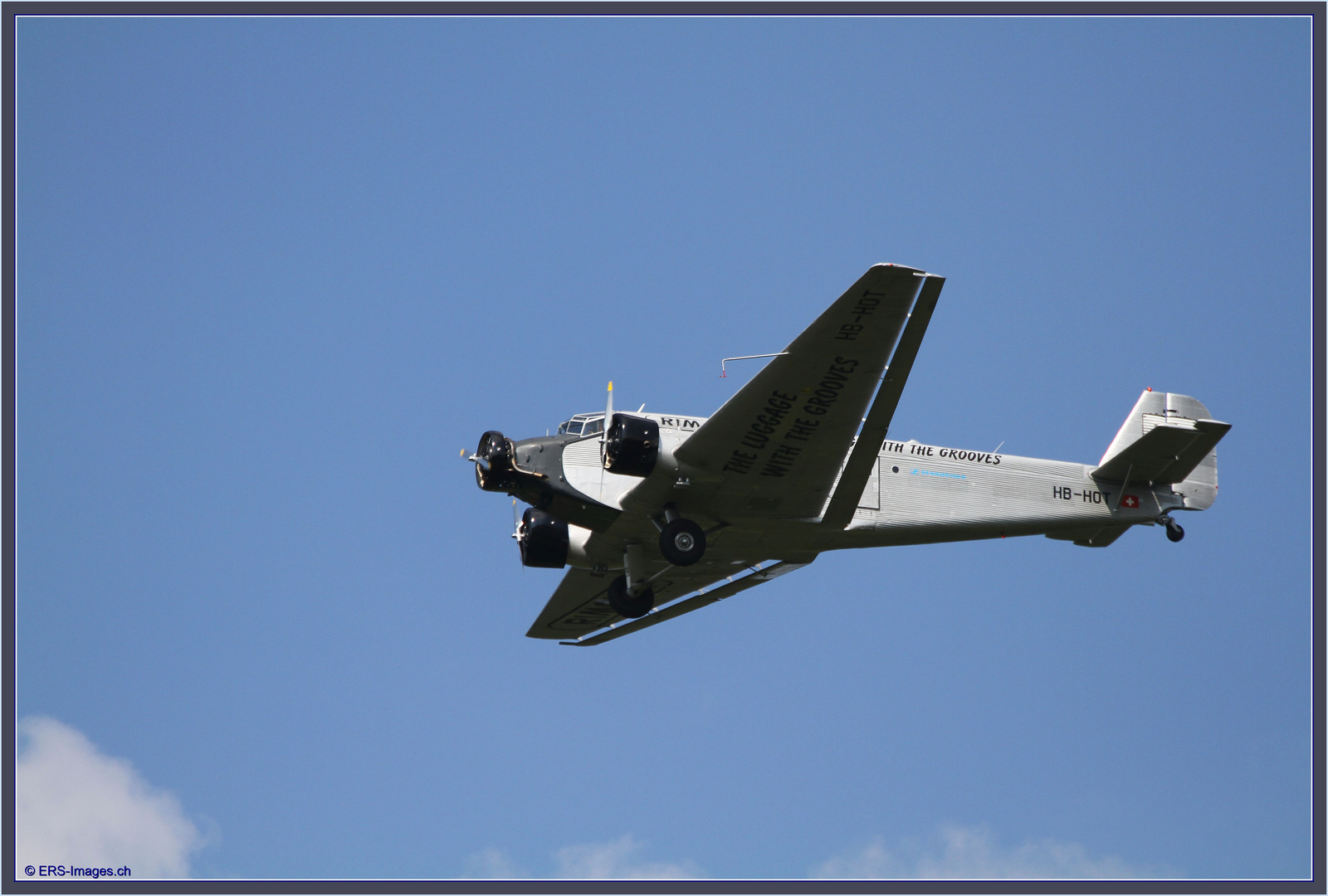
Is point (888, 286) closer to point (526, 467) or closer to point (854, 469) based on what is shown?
point (854, 469)

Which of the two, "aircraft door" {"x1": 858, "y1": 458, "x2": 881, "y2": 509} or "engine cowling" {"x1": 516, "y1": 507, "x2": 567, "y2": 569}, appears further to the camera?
"engine cowling" {"x1": 516, "y1": 507, "x2": 567, "y2": 569}

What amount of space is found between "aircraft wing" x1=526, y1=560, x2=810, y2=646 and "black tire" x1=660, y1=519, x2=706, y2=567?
471cm

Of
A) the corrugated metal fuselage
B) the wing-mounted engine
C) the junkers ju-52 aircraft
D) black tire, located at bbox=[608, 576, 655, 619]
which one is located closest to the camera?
the junkers ju-52 aircraft

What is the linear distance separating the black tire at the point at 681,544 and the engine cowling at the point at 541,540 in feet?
13.9

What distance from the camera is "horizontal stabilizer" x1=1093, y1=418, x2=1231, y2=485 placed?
29.1 meters

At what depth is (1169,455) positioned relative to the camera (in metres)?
29.5

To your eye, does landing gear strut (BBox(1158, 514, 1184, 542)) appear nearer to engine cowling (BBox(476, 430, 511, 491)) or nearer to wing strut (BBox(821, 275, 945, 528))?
wing strut (BBox(821, 275, 945, 528))

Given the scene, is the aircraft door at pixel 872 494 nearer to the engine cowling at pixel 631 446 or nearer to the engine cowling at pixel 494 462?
the engine cowling at pixel 631 446

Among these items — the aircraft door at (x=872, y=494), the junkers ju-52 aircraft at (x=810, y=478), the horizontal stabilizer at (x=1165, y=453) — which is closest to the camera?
the junkers ju-52 aircraft at (x=810, y=478)

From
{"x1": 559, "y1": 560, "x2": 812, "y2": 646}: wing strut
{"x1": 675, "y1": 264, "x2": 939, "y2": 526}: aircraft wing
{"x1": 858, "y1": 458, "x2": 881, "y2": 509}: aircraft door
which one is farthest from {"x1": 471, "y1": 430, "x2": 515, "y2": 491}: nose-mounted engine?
{"x1": 858, "y1": 458, "x2": 881, "y2": 509}: aircraft door

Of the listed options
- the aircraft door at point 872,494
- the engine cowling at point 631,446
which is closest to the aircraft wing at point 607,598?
the aircraft door at point 872,494

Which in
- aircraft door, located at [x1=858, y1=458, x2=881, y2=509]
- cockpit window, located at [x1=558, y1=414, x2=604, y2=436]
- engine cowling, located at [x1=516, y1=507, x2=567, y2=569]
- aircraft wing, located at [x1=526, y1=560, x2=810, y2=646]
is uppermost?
cockpit window, located at [x1=558, y1=414, x2=604, y2=436]

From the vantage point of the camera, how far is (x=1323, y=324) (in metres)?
31.5

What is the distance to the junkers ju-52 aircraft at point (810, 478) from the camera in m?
24.0
